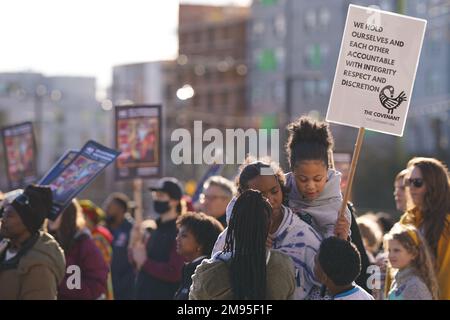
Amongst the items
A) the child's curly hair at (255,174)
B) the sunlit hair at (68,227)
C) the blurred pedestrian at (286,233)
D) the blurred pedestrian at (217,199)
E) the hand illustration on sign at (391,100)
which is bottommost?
the sunlit hair at (68,227)

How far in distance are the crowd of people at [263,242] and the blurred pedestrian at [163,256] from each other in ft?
0.04

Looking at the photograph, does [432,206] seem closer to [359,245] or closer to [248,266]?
[359,245]

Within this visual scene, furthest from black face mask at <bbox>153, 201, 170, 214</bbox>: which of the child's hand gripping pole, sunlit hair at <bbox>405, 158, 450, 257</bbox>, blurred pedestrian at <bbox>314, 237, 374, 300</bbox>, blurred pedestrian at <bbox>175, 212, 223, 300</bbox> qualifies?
blurred pedestrian at <bbox>314, 237, 374, 300</bbox>

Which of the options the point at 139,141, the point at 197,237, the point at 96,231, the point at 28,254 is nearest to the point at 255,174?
Answer: the point at 197,237

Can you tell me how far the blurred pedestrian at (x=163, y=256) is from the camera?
989 centimetres

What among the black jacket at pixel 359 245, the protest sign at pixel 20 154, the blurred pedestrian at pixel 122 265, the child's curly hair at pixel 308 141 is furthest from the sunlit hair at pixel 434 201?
the protest sign at pixel 20 154

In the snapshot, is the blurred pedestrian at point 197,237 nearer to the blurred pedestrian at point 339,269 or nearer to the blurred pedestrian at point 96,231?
the blurred pedestrian at point 339,269

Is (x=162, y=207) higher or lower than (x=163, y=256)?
Result: higher

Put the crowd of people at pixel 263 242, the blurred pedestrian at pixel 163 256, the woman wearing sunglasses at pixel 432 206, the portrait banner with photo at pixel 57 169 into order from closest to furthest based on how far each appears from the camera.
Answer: the crowd of people at pixel 263 242, the woman wearing sunglasses at pixel 432 206, the portrait banner with photo at pixel 57 169, the blurred pedestrian at pixel 163 256

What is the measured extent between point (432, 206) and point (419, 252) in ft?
1.16

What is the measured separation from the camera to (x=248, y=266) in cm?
570

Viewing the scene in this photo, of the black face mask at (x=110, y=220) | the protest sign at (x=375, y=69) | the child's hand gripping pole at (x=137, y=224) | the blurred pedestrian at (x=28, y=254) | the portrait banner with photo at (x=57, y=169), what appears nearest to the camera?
the protest sign at (x=375, y=69)
